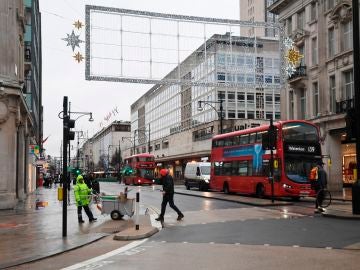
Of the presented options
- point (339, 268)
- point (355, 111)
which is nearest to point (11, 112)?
point (355, 111)

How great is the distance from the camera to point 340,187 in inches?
1612

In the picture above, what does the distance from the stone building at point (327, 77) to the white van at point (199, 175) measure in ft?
31.2

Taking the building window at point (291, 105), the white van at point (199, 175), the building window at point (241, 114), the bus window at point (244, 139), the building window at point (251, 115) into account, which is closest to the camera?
the bus window at point (244, 139)

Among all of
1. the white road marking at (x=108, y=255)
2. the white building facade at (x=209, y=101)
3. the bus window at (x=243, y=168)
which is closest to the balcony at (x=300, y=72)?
the white building facade at (x=209, y=101)

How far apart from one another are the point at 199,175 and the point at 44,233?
3018 centimetres

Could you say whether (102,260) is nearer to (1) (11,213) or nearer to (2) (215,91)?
(1) (11,213)

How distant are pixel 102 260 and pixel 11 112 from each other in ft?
55.7

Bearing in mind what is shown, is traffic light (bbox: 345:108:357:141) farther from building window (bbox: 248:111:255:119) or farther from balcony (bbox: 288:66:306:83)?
building window (bbox: 248:111:255:119)

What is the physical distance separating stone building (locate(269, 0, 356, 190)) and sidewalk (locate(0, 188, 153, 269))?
80.6ft

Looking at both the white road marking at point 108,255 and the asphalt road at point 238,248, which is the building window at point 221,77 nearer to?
the asphalt road at point 238,248

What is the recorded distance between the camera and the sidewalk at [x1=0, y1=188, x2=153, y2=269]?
1165cm

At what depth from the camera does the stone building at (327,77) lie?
39.6 metres

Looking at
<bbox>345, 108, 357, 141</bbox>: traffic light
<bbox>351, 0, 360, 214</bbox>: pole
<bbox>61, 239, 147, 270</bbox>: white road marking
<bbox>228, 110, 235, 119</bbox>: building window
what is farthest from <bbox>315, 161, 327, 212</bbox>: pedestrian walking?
<bbox>228, 110, 235, 119</bbox>: building window

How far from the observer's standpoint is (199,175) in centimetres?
4503
